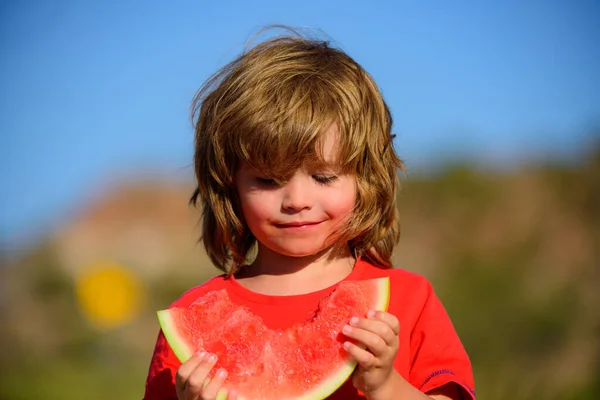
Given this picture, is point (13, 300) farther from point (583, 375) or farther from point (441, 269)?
point (583, 375)

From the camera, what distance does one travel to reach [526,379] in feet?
16.9

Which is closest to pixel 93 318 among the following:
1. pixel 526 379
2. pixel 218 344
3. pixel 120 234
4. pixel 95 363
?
pixel 95 363

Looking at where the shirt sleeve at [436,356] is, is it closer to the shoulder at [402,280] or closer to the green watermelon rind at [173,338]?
the shoulder at [402,280]

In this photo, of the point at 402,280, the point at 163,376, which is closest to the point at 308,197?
the point at 402,280

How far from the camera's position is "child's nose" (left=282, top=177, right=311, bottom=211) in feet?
6.89

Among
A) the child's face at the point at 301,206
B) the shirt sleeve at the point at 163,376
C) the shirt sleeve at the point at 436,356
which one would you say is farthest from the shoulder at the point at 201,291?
the shirt sleeve at the point at 436,356

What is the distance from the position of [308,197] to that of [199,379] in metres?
0.66

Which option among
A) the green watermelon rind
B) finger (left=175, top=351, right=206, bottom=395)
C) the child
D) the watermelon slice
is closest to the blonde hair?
the child

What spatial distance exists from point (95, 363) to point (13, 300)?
150 centimetres

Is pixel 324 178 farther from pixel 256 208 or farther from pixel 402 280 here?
pixel 402 280

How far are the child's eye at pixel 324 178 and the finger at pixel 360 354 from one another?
0.58 metres

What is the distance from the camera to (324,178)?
217cm

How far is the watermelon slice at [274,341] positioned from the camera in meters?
2.01

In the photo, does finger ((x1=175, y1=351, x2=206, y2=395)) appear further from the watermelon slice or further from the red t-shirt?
the red t-shirt
